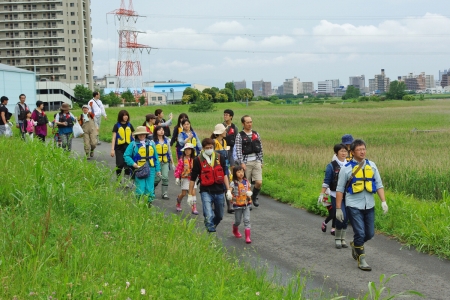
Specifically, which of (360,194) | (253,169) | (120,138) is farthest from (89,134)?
(360,194)

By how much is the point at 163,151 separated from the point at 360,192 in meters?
4.94

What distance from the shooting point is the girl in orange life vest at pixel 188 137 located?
11.2m

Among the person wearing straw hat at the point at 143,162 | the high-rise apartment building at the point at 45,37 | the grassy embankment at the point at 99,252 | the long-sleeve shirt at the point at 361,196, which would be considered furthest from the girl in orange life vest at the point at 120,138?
the high-rise apartment building at the point at 45,37

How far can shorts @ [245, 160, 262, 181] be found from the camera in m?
10.9

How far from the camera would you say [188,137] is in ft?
37.0

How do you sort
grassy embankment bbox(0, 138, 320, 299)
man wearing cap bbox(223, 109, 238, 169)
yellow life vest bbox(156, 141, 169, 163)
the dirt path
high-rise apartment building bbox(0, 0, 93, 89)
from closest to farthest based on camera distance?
grassy embankment bbox(0, 138, 320, 299) → the dirt path → yellow life vest bbox(156, 141, 169, 163) → man wearing cap bbox(223, 109, 238, 169) → high-rise apartment building bbox(0, 0, 93, 89)

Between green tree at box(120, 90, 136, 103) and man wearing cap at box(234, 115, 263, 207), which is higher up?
green tree at box(120, 90, 136, 103)

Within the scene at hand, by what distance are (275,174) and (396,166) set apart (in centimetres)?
340

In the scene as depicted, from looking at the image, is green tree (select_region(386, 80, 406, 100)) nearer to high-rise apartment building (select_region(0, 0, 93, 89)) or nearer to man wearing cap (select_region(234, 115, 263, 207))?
high-rise apartment building (select_region(0, 0, 93, 89))

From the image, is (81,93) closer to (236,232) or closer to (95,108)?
(95,108)

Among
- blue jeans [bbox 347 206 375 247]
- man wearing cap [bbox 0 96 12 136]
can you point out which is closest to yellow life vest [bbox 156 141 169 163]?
blue jeans [bbox 347 206 375 247]

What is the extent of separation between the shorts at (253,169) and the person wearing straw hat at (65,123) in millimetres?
6060

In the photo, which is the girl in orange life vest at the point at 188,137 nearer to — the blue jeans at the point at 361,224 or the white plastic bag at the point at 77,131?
the white plastic bag at the point at 77,131

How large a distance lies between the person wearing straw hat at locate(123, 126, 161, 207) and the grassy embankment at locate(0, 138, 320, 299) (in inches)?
47.1
